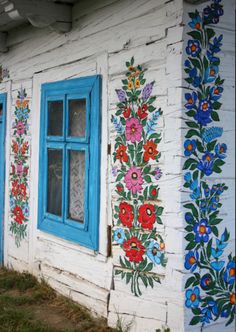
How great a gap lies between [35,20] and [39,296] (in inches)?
103

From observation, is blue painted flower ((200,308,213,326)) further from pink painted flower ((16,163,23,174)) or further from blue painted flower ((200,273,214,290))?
pink painted flower ((16,163,23,174))

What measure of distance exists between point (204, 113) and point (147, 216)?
0.88 m

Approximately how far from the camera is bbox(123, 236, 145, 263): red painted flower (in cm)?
399

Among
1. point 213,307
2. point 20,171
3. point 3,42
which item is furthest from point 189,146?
point 3,42

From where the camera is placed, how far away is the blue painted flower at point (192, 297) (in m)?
3.65

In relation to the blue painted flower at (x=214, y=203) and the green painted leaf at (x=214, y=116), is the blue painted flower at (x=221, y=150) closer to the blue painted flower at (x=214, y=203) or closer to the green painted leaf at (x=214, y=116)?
the green painted leaf at (x=214, y=116)

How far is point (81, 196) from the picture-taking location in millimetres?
4828

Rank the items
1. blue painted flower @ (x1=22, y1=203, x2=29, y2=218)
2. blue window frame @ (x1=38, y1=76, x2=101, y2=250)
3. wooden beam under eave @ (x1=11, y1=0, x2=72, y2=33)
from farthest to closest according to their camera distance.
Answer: blue painted flower @ (x1=22, y1=203, x2=29, y2=218) → wooden beam under eave @ (x1=11, y1=0, x2=72, y2=33) → blue window frame @ (x1=38, y1=76, x2=101, y2=250)

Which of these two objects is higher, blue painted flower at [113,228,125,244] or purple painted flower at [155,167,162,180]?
purple painted flower at [155,167,162,180]

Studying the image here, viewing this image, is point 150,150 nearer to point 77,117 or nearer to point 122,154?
point 122,154

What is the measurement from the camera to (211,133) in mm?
3779

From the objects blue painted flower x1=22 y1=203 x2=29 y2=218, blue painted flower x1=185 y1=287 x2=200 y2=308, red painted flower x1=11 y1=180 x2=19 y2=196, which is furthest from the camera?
red painted flower x1=11 y1=180 x2=19 y2=196

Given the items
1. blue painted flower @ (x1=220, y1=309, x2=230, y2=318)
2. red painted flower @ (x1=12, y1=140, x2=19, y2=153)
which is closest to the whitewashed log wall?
blue painted flower @ (x1=220, y1=309, x2=230, y2=318)

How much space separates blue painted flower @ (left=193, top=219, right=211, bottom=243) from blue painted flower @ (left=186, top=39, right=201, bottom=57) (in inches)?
46.7
